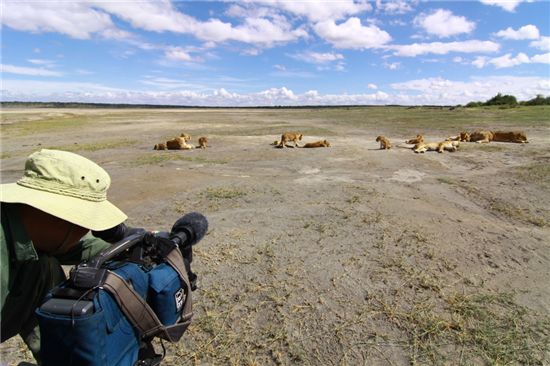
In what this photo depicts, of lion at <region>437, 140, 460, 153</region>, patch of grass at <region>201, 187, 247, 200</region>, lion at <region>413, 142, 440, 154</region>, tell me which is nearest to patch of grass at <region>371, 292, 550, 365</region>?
patch of grass at <region>201, 187, 247, 200</region>

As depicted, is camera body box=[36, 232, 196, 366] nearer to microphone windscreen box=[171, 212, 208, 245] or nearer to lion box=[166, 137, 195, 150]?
microphone windscreen box=[171, 212, 208, 245]

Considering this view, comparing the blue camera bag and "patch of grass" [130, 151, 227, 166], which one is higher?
the blue camera bag

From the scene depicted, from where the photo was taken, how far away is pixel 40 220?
167 centimetres

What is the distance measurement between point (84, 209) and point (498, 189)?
28.7 ft

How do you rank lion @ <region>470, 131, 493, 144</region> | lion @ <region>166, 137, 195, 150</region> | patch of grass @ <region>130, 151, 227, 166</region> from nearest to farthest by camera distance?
patch of grass @ <region>130, 151, 227, 166</region> → lion @ <region>166, 137, 195, 150</region> → lion @ <region>470, 131, 493, 144</region>

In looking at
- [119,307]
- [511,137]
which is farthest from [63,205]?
[511,137]

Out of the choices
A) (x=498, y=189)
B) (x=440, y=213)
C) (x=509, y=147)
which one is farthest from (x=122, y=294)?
(x=509, y=147)

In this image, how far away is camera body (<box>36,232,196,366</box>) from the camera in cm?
128

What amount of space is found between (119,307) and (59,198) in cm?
57

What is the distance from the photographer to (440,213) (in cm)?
662

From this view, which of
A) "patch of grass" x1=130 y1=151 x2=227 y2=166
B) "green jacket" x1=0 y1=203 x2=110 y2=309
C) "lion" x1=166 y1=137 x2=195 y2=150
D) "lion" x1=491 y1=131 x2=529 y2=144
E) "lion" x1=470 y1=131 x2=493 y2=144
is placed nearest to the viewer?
"green jacket" x1=0 y1=203 x2=110 y2=309

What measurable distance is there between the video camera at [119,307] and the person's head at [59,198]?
0.23 metres

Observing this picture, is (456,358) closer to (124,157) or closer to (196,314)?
(196,314)

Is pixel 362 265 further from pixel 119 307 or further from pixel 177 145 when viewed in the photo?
pixel 177 145
